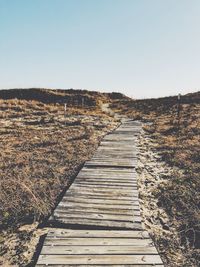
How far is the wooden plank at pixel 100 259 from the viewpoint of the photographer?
630 centimetres

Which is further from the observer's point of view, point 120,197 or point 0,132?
point 0,132

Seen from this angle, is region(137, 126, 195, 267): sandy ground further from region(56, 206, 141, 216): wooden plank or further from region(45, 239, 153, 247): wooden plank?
region(45, 239, 153, 247): wooden plank

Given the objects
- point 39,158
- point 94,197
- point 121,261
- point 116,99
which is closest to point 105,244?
point 121,261

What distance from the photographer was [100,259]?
21.0 ft

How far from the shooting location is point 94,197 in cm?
965

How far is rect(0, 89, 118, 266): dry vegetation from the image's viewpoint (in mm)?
7758

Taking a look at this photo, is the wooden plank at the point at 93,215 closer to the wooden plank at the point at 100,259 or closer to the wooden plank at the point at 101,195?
the wooden plank at the point at 101,195

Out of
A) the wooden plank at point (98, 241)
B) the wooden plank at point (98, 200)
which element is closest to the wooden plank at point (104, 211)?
the wooden plank at point (98, 200)

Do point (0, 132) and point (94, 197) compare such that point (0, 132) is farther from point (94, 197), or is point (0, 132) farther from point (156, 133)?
point (94, 197)

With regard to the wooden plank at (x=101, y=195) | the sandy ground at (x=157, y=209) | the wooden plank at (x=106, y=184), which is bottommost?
the sandy ground at (x=157, y=209)

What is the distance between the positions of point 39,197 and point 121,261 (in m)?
4.04

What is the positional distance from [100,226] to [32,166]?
5836 millimetres

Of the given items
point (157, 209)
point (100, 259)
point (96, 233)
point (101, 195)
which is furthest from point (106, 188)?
point (100, 259)

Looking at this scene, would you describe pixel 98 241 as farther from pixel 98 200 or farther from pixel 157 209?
pixel 157 209
